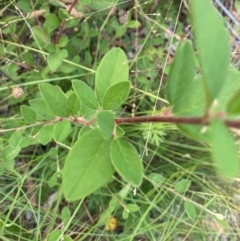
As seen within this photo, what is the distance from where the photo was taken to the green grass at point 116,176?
1.28 metres

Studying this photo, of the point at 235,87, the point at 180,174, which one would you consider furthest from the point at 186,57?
the point at 180,174

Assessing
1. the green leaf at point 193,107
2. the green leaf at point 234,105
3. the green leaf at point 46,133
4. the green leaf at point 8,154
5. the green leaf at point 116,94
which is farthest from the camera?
the green leaf at point 8,154

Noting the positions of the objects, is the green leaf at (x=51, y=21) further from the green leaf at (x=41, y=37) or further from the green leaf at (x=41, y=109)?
the green leaf at (x=41, y=109)

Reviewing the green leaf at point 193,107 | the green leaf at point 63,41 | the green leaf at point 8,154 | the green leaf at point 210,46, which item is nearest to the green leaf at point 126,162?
the green leaf at point 193,107

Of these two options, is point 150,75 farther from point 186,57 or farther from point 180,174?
point 186,57

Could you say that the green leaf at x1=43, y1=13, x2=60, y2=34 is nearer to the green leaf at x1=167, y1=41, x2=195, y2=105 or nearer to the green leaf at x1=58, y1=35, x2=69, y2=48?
the green leaf at x1=58, y1=35, x2=69, y2=48

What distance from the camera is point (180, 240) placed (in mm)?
1401

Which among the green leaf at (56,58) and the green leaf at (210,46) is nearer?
the green leaf at (210,46)

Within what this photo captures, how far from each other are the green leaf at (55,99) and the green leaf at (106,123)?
207 millimetres

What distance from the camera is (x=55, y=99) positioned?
0.84 metres

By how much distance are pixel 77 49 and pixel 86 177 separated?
80 centimetres

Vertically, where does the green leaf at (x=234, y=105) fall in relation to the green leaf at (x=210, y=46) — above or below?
below

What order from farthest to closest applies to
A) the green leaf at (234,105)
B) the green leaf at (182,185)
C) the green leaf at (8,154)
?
the green leaf at (182,185), the green leaf at (8,154), the green leaf at (234,105)

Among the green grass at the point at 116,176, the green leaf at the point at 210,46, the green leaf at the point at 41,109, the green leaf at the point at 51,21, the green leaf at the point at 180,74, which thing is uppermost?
the green leaf at the point at 210,46
